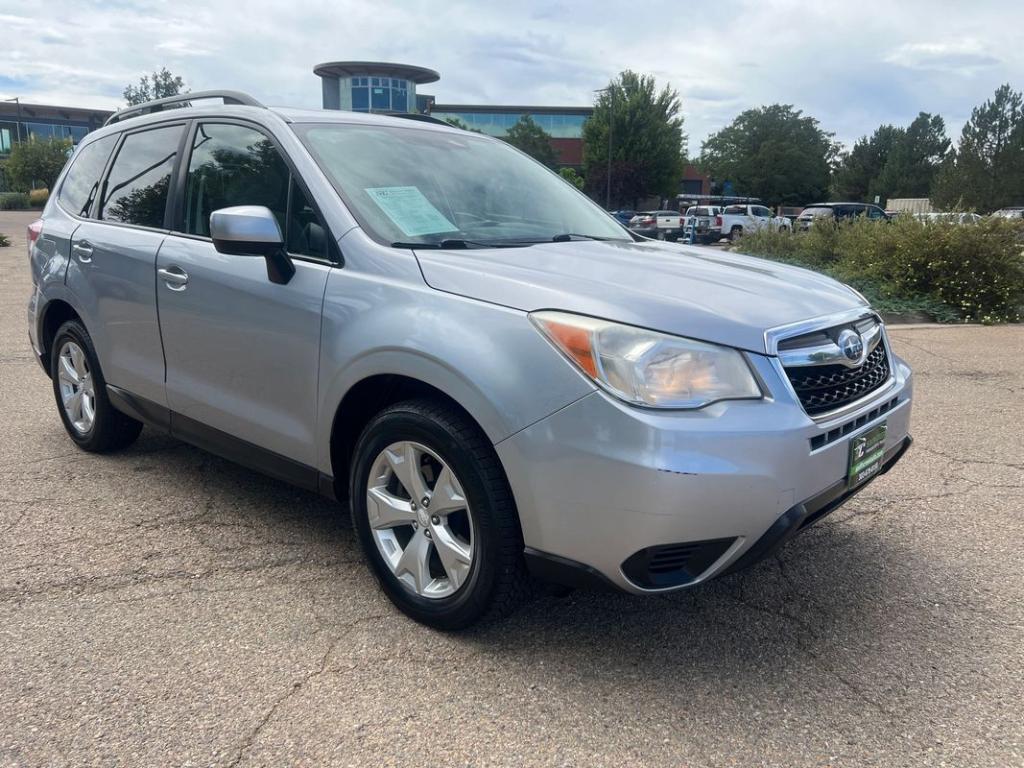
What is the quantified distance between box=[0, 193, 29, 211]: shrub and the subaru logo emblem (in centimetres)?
5802

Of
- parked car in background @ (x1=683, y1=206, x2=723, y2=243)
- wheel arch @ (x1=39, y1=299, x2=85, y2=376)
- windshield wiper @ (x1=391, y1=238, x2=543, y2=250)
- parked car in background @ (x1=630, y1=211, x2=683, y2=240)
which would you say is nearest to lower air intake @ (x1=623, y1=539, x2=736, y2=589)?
windshield wiper @ (x1=391, y1=238, x2=543, y2=250)

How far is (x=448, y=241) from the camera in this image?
3.01 metres

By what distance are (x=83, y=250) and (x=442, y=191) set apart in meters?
2.08

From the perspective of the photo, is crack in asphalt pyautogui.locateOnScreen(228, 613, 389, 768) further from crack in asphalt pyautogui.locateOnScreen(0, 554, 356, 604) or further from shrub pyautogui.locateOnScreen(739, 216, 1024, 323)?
shrub pyautogui.locateOnScreen(739, 216, 1024, 323)

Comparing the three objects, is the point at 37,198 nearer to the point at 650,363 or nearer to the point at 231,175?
the point at 231,175

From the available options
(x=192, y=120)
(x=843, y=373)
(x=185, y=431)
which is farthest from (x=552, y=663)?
(x=192, y=120)

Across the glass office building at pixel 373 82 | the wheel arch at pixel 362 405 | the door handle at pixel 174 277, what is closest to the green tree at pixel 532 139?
the glass office building at pixel 373 82

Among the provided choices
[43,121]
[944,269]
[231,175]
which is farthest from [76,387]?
[43,121]

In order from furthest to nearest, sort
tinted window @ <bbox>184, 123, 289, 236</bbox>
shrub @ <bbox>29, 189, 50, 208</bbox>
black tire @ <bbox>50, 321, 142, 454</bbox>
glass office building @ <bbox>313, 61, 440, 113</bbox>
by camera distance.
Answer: glass office building @ <bbox>313, 61, 440, 113</bbox> < shrub @ <bbox>29, 189, 50, 208</bbox> < black tire @ <bbox>50, 321, 142, 454</bbox> < tinted window @ <bbox>184, 123, 289, 236</bbox>

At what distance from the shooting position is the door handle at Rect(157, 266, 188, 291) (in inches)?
141

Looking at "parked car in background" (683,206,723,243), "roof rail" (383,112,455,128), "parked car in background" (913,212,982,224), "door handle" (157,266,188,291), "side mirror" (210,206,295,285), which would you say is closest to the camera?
"side mirror" (210,206,295,285)

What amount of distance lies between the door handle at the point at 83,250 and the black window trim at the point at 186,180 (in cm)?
65

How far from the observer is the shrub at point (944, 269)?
10656mm

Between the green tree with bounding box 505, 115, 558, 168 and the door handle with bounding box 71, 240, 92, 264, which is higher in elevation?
the green tree with bounding box 505, 115, 558, 168
